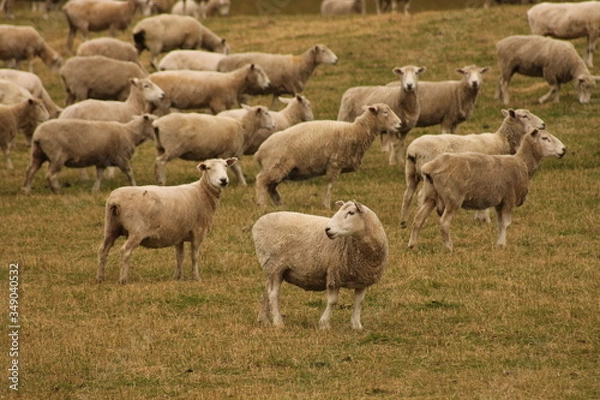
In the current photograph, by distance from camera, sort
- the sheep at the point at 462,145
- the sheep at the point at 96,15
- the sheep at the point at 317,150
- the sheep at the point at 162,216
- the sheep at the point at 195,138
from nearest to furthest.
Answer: the sheep at the point at 162,216 < the sheep at the point at 462,145 < the sheep at the point at 317,150 < the sheep at the point at 195,138 < the sheep at the point at 96,15

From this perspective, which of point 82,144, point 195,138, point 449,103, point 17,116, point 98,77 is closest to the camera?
point 82,144

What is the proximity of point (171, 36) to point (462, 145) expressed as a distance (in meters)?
16.4

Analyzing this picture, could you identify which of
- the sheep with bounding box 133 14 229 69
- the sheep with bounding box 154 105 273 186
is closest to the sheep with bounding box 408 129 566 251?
the sheep with bounding box 154 105 273 186

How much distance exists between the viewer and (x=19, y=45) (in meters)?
31.4

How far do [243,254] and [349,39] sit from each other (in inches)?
770

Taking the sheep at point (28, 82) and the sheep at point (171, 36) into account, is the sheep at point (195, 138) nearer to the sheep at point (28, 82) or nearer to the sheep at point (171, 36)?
the sheep at point (28, 82)

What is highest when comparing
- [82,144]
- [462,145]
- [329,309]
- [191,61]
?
[329,309]

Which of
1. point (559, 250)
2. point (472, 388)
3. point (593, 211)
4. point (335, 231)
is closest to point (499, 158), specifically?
point (559, 250)

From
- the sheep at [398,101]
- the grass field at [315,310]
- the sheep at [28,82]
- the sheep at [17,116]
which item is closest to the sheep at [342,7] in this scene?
the sheep at [28,82]

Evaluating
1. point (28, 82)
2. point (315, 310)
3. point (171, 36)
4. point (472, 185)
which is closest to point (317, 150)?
point (472, 185)

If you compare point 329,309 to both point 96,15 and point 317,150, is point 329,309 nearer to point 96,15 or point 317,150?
point 317,150

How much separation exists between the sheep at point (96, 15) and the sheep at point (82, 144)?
1568 cm

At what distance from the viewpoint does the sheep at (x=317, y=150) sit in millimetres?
18031

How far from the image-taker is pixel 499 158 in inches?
605
